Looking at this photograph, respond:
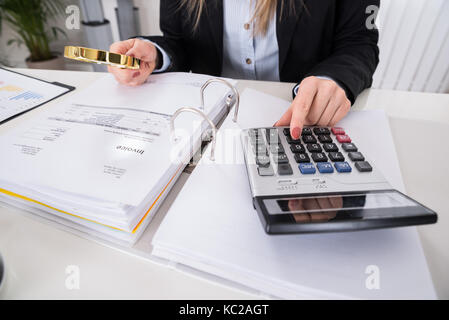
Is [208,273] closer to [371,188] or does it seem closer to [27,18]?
[371,188]

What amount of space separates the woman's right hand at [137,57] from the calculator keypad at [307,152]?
0.28m

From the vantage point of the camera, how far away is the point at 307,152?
1.00 feet

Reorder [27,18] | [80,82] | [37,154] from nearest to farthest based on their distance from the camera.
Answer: [37,154]
[80,82]
[27,18]

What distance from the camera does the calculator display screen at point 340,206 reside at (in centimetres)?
21

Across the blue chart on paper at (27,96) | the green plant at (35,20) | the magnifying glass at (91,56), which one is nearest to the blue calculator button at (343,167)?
the magnifying glass at (91,56)

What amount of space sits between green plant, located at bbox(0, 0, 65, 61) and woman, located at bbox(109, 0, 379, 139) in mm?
1247

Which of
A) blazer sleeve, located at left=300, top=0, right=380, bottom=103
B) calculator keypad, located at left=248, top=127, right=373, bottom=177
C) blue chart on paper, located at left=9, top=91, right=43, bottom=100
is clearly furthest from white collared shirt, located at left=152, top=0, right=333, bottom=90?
calculator keypad, located at left=248, top=127, right=373, bottom=177

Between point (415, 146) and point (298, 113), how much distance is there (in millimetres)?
184

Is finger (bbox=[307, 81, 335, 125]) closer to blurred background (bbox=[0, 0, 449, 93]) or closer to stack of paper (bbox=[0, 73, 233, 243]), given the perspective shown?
stack of paper (bbox=[0, 73, 233, 243])

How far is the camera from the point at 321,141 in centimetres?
32

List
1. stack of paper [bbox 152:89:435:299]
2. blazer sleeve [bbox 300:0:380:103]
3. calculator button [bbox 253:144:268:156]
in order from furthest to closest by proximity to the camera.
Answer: blazer sleeve [bbox 300:0:380:103] < calculator button [bbox 253:144:268:156] < stack of paper [bbox 152:89:435:299]

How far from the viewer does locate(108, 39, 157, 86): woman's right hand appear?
0.47 m

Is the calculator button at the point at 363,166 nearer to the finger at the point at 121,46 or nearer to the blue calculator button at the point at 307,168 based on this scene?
the blue calculator button at the point at 307,168
